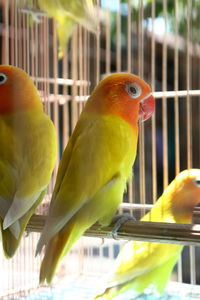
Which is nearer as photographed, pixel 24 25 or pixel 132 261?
pixel 132 261

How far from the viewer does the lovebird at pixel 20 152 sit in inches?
19.1

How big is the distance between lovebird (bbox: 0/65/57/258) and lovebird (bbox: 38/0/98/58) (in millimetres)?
73

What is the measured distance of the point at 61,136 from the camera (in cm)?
57

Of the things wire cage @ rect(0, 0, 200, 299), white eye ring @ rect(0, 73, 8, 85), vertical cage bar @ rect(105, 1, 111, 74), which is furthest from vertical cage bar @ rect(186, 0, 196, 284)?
white eye ring @ rect(0, 73, 8, 85)

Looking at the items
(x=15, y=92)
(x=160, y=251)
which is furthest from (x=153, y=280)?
(x=15, y=92)

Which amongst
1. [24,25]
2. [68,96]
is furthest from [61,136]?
[24,25]

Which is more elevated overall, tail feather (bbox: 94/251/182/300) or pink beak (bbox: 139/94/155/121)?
pink beak (bbox: 139/94/155/121)

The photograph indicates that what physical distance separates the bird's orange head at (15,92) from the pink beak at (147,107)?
0.14 metres

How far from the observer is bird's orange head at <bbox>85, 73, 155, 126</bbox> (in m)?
0.45

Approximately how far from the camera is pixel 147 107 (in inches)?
17.8

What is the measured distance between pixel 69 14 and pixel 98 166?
0.66ft

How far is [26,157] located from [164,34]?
217 mm

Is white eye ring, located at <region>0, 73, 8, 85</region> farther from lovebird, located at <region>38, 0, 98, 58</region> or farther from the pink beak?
the pink beak

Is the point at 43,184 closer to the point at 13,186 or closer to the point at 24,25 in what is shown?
the point at 13,186
